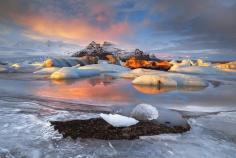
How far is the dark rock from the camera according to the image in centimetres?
303

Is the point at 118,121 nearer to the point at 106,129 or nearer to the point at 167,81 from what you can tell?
the point at 106,129

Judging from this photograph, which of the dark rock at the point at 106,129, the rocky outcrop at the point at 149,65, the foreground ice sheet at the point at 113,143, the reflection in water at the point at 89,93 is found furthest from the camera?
the rocky outcrop at the point at 149,65

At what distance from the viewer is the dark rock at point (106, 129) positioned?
3.03 m

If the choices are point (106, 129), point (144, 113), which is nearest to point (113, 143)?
point (106, 129)

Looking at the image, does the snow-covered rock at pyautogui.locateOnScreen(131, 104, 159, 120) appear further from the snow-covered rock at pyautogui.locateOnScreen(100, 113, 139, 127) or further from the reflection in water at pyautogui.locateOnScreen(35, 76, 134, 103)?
the reflection in water at pyautogui.locateOnScreen(35, 76, 134, 103)

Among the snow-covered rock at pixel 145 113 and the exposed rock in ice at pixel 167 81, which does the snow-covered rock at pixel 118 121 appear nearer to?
the snow-covered rock at pixel 145 113

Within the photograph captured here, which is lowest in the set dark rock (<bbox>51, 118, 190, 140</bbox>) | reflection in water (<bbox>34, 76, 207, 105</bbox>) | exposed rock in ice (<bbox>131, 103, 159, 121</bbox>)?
reflection in water (<bbox>34, 76, 207, 105</bbox>)

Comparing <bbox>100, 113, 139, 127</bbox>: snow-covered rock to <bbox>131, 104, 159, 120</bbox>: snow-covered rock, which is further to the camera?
<bbox>131, 104, 159, 120</bbox>: snow-covered rock

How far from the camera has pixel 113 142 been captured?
2.85m

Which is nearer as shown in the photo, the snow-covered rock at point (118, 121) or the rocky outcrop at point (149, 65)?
the snow-covered rock at point (118, 121)

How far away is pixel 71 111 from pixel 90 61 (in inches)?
705

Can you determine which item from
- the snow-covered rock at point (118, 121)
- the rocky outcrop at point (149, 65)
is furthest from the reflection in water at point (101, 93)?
the rocky outcrop at point (149, 65)

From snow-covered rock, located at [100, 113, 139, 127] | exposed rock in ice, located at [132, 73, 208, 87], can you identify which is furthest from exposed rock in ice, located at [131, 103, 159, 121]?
exposed rock in ice, located at [132, 73, 208, 87]

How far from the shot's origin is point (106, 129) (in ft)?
10.6
